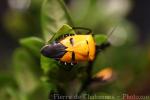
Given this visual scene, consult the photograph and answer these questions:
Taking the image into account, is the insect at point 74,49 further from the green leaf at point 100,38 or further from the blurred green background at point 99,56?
the blurred green background at point 99,56

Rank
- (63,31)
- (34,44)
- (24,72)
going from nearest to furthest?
1. (63,31)
2. (34,44)
3. (24,72)

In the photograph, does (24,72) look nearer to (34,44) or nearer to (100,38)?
(34,44)

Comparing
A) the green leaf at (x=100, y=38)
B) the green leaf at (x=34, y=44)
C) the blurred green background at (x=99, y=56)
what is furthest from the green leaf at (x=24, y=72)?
the green leaf at (x=100, y=38)

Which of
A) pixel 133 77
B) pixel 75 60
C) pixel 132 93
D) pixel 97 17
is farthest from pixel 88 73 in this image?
pixel 97 17

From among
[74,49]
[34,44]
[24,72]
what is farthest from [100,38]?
[24,72]

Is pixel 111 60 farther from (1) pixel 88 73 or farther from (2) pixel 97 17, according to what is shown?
(1) pixel 88 73

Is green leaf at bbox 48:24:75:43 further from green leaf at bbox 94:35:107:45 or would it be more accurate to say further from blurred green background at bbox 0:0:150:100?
blurred green background at bbox 0:0:150:100
